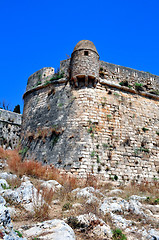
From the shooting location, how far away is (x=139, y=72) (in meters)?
13.7

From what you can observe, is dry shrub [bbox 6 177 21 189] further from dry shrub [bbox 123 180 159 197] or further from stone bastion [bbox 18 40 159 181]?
dry shrub [bbox 123 180 159 197]

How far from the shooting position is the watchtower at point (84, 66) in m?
11.5

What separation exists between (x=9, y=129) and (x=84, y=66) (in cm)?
748

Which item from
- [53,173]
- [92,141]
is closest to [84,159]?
[92,141]

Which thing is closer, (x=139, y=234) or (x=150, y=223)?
(x=139, y=234)

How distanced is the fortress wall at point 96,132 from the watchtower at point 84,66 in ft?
1.53

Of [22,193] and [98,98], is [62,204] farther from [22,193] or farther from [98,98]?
[98,98]

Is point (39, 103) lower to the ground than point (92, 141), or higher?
higher

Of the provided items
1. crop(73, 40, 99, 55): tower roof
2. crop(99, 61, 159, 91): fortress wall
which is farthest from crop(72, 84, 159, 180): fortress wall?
crop(73, 40, 99, 55): tower roof

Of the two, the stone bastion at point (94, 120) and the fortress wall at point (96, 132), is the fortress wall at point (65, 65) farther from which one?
the fortress wall at point (96, 132)

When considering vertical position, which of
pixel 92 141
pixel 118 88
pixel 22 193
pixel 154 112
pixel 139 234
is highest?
pixel 118 88

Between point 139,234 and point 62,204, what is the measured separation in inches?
87.4

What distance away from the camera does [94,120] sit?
1111cm

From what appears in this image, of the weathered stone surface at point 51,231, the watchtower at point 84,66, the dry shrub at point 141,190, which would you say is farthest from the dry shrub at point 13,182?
the watchtower at point 84,66
